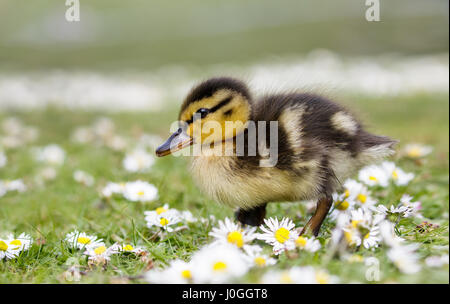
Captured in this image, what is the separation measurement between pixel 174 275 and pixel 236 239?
27 cm

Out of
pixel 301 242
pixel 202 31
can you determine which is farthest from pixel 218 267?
pixel 202 31

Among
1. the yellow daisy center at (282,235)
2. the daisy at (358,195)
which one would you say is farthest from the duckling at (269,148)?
the daisy at (358,195)

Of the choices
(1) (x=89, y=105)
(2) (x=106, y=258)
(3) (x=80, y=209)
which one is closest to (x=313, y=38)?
(1) (x=89, y=105)

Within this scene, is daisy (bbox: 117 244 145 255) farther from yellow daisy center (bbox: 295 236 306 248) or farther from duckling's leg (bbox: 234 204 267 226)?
yellow daisy center (bbox: 295 236 306 248)

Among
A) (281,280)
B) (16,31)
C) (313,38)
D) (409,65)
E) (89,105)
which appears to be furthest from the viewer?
(16,31)

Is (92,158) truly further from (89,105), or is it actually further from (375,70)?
(375,70)

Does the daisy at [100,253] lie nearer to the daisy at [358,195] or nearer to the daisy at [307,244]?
the daisy at [307,244]

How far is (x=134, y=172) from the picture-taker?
3215 millimetres

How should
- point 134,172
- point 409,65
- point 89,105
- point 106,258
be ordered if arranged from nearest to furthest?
point 106,258
point 134,172
point 89,105
point 409,65

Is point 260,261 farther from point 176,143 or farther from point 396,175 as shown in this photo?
point 396,175

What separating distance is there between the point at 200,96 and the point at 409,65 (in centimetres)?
659

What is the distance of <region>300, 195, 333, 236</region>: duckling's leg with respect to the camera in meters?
2.06

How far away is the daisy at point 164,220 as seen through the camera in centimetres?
221

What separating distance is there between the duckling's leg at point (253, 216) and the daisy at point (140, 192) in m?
0.58
